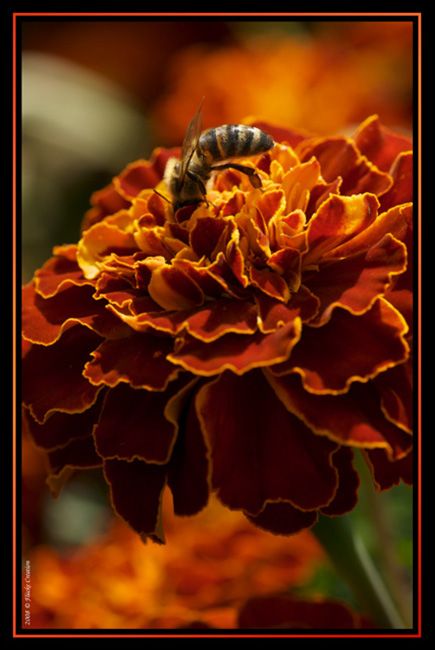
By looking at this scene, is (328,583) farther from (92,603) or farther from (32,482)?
(32,482)

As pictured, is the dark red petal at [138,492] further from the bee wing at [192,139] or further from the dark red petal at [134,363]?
the bee wing at [192,139]

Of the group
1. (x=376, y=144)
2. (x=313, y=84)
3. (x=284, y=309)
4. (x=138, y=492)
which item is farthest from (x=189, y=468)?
(x=313, y=84)

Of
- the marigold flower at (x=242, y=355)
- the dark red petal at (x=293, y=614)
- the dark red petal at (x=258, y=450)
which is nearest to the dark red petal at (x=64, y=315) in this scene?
the marigold flower at (x=242, y=355)

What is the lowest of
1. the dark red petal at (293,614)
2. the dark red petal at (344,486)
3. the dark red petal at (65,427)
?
the dark red petal at (293,614)

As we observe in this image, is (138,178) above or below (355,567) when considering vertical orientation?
above

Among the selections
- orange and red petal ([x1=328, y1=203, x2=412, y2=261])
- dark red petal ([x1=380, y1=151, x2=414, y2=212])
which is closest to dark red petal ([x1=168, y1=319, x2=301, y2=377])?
orange and red petal ([x1=328, y1=203, x2=412, y2=261])

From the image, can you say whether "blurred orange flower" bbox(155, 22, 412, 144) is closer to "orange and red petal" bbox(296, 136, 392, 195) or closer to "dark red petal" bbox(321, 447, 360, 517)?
"orange and red petal" bbox(296, 136, 392, 195)

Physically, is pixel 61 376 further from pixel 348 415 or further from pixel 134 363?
pixel 348 415
